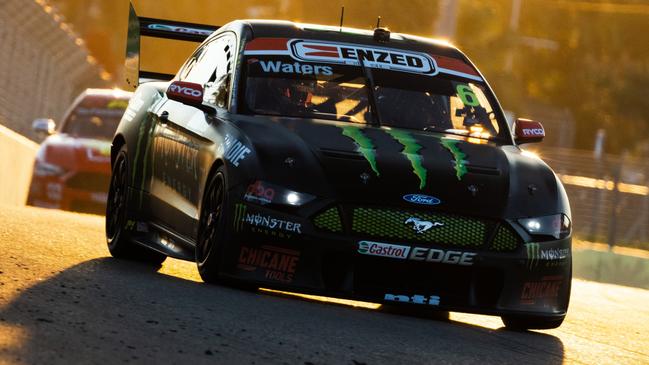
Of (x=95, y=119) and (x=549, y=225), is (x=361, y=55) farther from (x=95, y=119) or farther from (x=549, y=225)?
(x=95, y=119)

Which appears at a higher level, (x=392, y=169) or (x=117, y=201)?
(x=392, y=169)

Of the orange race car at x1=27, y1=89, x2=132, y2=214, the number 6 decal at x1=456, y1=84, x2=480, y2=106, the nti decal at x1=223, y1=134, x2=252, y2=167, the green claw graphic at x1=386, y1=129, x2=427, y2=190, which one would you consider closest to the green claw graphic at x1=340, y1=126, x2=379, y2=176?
the green claw graphic at x1=386, y1=129, x2=427, y2=190

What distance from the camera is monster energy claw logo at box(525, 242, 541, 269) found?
8797 millimetres

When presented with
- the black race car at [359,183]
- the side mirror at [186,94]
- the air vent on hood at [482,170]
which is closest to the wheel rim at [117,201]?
the black race car at [359,183]

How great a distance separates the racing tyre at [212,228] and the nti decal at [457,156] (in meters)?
1.20

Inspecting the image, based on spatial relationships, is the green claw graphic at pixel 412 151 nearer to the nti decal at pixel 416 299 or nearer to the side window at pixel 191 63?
the nti decal at pixel 416 299

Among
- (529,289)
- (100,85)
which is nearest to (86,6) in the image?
(100,85)

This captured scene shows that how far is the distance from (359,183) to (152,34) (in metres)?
4.47

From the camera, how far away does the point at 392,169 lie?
872 cm

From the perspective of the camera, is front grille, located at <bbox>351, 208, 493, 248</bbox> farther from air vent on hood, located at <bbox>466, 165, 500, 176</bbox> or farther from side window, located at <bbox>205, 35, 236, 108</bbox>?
side window, located at <bbox>205, 35, 236, 108</bbox>

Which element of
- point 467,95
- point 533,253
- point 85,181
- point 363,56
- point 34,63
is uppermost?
point 363,56

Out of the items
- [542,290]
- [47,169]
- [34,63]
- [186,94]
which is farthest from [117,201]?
[34,63]

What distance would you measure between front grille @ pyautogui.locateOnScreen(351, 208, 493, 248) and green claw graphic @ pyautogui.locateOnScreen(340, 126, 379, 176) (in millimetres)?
232

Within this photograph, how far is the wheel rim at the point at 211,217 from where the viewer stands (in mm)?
A: 8805
